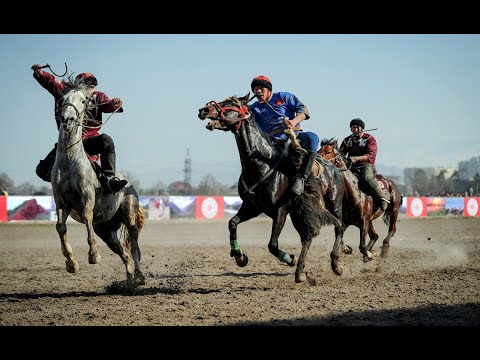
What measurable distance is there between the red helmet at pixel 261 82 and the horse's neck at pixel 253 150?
813mm

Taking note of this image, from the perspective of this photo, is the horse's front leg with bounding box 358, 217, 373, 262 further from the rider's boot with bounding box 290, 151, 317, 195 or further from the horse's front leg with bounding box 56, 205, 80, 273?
the horse's front leg with bounding box 56, 205, 80, 273

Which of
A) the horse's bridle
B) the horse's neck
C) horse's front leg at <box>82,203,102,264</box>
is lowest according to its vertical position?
horse's front leg at <box>82,203,102,264</box>

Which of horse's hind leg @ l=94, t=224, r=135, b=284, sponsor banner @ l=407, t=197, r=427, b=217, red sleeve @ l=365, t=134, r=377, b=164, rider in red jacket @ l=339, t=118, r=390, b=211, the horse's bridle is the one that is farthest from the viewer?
sponsor banner @ l=407, t=197, r=427, b=217

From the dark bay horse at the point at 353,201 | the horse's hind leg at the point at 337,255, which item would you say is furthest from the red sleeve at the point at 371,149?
the horse's hind leg at the point at 337,255

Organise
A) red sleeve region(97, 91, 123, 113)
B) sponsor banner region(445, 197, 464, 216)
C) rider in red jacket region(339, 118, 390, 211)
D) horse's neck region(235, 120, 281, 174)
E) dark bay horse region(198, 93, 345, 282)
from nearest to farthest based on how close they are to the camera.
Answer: dark bay horse region(198, 93, 345, 282)
horse's neck region(235, 120, 281, 174)
red sleeve region(97, 91, 123, 113)
rider in red jacket region(339, 118, 390, 211)
sponsor banner region(445, 197, 464, 216)

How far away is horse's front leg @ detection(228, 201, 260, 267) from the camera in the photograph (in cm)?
938

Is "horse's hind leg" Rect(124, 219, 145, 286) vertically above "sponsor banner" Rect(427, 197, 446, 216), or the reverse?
"horse's hind leg" Rect(124, 219, 145, 286)

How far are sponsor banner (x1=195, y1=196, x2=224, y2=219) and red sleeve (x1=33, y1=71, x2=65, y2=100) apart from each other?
24.9 m

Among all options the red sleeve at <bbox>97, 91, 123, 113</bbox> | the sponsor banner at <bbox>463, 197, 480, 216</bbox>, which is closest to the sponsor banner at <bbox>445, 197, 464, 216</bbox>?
the sponsor banner at <bbox>463, 197, 480, 216</bbox>

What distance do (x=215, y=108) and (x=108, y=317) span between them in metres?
3.25

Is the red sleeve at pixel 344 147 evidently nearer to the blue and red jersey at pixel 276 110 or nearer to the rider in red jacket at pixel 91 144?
the blue and red jersey at pixel 276 110

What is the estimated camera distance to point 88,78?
900 centimetres
